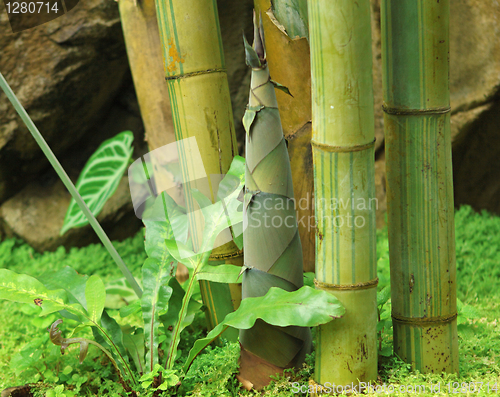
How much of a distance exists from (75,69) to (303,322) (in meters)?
2.06

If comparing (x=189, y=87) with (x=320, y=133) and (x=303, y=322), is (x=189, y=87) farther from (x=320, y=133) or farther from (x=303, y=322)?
(x=303, y=322)

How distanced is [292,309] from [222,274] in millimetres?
232

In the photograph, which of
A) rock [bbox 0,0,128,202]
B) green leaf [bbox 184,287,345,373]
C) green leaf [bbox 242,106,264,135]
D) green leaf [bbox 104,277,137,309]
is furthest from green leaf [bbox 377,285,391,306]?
rock [bbox 0,0,128,202]

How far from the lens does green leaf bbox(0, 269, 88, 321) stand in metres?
0.99

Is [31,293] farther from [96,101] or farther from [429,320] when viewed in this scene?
[96,101]

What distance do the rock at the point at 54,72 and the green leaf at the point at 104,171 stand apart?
0.81m

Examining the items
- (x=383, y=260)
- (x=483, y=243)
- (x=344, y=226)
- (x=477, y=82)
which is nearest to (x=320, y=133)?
(x=344, y=226)

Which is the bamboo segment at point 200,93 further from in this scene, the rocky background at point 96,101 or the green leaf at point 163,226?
the rocky background at point 96,101

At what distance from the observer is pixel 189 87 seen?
1.08m

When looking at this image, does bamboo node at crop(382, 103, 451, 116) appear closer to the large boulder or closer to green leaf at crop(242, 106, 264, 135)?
green leaf at crop(242, 106, 264, 135)

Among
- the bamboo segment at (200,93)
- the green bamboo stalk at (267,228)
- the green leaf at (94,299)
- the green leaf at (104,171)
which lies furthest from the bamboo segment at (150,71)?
the green bamboo stalk at (267,228)

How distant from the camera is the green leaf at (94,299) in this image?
Answer: 102 cm

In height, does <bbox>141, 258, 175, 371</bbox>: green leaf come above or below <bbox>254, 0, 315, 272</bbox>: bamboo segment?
below

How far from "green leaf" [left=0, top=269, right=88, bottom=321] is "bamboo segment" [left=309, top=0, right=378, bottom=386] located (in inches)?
22.3
